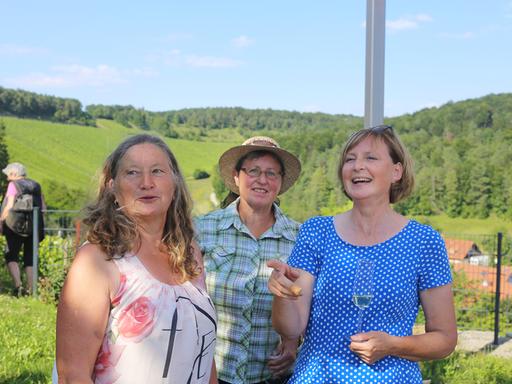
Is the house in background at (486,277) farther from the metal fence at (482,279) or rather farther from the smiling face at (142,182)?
the smiling face at (142,182)

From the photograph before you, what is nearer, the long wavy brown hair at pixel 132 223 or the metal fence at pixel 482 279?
the long wavy brown hair at pixel 132 223

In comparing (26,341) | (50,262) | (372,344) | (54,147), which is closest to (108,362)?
(372,344)

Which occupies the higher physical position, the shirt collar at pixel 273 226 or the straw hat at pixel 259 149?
the straw hat at pixel 259 149

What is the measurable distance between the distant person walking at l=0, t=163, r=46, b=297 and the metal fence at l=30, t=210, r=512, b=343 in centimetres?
18

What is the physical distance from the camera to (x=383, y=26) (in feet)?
8.36

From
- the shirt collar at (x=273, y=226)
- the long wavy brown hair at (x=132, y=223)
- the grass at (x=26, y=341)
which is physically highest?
the long wavy brown hair at (x=132, y=223)

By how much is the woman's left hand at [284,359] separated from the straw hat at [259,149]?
729 mm

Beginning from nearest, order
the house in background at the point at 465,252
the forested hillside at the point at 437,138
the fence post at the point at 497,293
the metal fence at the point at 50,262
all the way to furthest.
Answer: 1. the fence post at the point at 497,293
2. the metal fence at the point at 50,262
3. the house in background at the point at 465,252
4. the forested hillside at the point at 437,138

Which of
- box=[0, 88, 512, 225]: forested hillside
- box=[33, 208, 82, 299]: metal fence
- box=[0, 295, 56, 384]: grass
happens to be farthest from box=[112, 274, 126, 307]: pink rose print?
box=[0, 88, 512, 225]: forested hillside

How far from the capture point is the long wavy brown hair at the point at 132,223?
1.57 m

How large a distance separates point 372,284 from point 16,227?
6.77 meters

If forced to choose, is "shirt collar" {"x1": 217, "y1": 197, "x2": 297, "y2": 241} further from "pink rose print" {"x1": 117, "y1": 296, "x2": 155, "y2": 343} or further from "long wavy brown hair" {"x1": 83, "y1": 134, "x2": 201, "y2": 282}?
"pink rose print" {"x1": 117, "y1": 296, "x2": 155, "y2": 343}

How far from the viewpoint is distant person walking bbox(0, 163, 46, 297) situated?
287 inches

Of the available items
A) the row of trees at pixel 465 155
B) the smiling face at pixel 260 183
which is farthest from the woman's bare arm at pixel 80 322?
the row of trees at pixel 465 155
